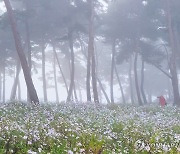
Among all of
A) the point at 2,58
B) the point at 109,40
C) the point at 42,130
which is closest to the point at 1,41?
the point at 2,58

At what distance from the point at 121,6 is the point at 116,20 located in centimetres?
183

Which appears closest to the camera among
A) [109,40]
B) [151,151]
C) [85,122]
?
[151,151]

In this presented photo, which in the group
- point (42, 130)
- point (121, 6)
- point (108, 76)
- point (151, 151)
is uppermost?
point (121, 6)

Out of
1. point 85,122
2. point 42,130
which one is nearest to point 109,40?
point 85,122

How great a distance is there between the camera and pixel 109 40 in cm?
3778

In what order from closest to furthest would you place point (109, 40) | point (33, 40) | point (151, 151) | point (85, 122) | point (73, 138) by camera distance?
point (151, 151) < point (73, 138) < point (85, 122) < point (33, 40) < point (109, 40)

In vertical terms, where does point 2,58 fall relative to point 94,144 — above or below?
above

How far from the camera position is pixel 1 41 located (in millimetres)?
35594

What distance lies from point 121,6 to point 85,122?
27.2 metres

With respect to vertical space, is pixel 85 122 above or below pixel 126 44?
below

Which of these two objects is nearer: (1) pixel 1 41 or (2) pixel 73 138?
(2) pixel 73 138

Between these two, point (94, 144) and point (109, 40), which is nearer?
point (94, 144)

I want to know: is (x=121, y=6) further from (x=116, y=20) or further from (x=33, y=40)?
(x=33, y=40)

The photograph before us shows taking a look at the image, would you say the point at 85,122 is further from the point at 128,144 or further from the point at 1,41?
the point at 1,41
